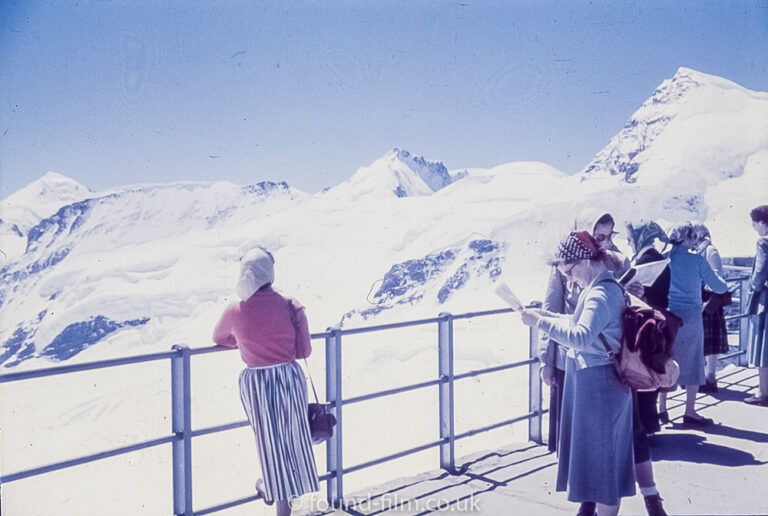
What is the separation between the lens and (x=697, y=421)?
469 centimetres

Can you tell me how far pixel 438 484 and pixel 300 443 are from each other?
1.10 m

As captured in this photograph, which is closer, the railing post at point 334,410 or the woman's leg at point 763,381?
the railing post at point 334,410

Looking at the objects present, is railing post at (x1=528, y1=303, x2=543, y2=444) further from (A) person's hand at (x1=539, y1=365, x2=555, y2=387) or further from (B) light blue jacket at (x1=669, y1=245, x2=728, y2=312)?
(A) person's hand at (x1=539, y1=365, x2=555, y2=387)

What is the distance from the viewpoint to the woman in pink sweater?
2.85 m

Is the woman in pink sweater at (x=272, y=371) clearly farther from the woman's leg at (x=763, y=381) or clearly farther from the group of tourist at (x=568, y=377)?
the woman's leg at (x=763, y=381)

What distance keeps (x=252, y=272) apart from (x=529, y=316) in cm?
120

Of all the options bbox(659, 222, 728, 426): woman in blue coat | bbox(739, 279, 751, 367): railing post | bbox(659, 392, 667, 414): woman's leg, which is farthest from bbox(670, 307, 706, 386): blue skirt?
bbox(739, 279, 751, 367): railing post

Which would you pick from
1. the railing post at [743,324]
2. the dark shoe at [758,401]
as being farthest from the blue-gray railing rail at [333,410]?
the railing post at [743,324]

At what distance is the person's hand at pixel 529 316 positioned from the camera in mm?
2537

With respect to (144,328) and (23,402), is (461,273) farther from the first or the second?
(23,402)

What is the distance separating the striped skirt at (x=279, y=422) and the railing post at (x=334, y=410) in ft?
1.08

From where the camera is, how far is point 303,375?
3057mm

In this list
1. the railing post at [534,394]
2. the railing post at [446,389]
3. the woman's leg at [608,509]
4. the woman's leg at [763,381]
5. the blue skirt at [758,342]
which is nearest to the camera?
the woman's leg at [608,509]

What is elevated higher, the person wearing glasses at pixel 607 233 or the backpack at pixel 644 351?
the person wearing glasses at pixel 607 233
